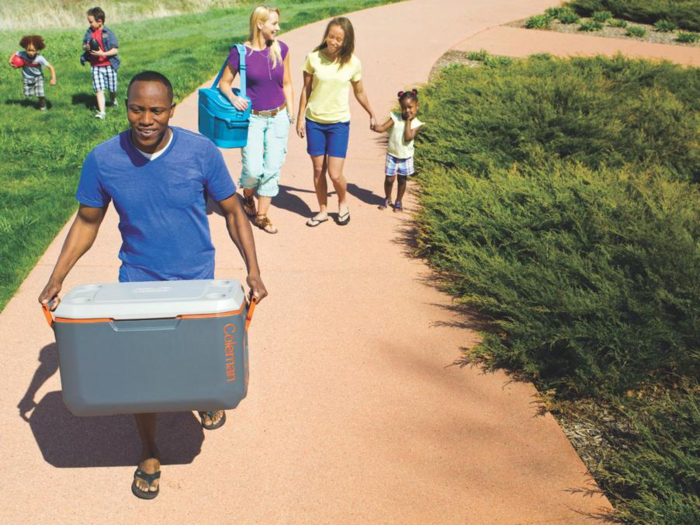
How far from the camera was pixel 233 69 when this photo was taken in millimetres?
6020

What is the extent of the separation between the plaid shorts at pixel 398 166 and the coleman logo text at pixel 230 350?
429 centimetres

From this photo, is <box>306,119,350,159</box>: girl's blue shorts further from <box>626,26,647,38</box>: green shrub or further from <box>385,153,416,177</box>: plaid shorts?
<box>626,26,647,38</box>: green shrub

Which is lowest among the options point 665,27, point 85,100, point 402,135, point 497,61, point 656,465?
point 85,100

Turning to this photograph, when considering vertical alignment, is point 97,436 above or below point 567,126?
below

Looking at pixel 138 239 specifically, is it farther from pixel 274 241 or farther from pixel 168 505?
pixel 274 241

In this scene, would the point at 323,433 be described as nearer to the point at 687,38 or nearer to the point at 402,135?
the point at 402,135

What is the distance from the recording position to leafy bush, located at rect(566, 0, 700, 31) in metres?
17.6

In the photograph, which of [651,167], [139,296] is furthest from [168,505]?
[651,167]

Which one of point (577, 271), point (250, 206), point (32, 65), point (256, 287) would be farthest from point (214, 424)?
point (32, 65)

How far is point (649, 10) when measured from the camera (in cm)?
1773

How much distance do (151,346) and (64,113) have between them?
8332 millimetres

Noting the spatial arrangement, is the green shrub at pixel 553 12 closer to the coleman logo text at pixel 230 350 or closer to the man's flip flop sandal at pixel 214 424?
the man's flip flop sandal at pixel 214 424

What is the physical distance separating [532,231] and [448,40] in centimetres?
1015

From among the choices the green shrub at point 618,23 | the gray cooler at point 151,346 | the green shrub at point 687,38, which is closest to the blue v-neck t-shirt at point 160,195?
the gray cooler at point 151,346
